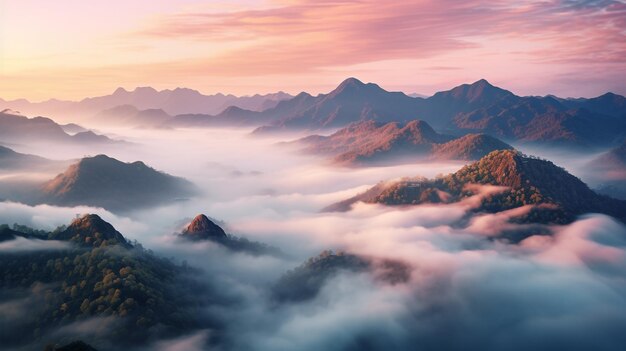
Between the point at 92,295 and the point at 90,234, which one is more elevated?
the point at 90,234

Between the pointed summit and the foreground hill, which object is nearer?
the foreground hill

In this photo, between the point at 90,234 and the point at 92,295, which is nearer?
the point at 92,295

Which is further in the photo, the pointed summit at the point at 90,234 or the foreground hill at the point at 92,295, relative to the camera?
the pointed summit at the point at 90,234

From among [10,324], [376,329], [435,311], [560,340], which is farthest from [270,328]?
[560,340]

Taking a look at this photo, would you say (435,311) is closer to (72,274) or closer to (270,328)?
(270,328)

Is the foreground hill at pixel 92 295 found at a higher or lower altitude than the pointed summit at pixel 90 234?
lower
